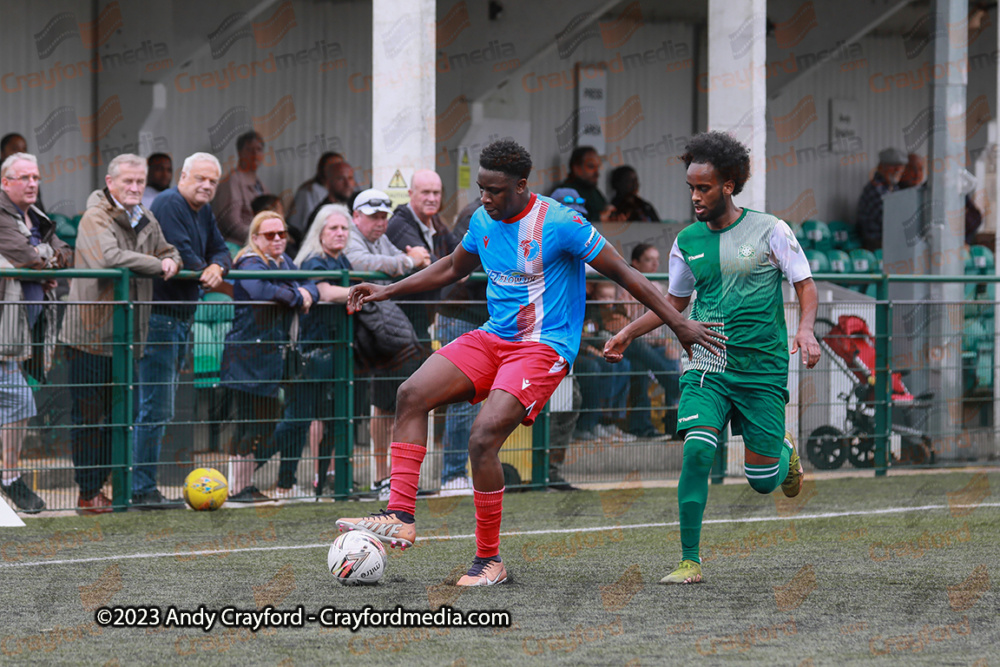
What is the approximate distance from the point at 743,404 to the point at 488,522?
1317 mm

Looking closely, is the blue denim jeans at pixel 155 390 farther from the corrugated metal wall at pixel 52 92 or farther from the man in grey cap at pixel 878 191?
the man in grey cap at pixel 878 191

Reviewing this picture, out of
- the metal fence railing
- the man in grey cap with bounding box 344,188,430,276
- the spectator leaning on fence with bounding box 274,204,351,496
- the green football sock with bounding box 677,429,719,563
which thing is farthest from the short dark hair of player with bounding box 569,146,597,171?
the green football sock with bounding box 677,429,719,563

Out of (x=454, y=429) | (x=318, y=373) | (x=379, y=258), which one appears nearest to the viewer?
(x=318, y=373)

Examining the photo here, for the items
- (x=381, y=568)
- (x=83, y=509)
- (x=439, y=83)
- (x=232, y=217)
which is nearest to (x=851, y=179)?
(x=439, y=83)

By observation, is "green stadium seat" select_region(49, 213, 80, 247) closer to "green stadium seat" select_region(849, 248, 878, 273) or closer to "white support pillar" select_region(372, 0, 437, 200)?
"white support pillar" select_region(372, 0, 437, 200)

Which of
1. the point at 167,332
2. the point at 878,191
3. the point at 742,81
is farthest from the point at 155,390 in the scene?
the point at 878,191

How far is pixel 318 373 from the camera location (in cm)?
992

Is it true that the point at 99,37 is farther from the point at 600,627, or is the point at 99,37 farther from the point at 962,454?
the point at 600,627

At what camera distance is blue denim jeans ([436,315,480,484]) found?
33.7 ft

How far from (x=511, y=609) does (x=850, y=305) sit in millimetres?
6839

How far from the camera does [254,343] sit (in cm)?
962

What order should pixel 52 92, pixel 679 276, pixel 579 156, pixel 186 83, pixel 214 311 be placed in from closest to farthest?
pixel 679 276 < pixel 214 311 < pixel 52 92 < pixel 579 156 < pixel 186 83

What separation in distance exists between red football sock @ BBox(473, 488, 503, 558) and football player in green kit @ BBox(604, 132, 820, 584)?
0.80m

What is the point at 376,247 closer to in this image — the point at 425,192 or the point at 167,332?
the point at 425,192
